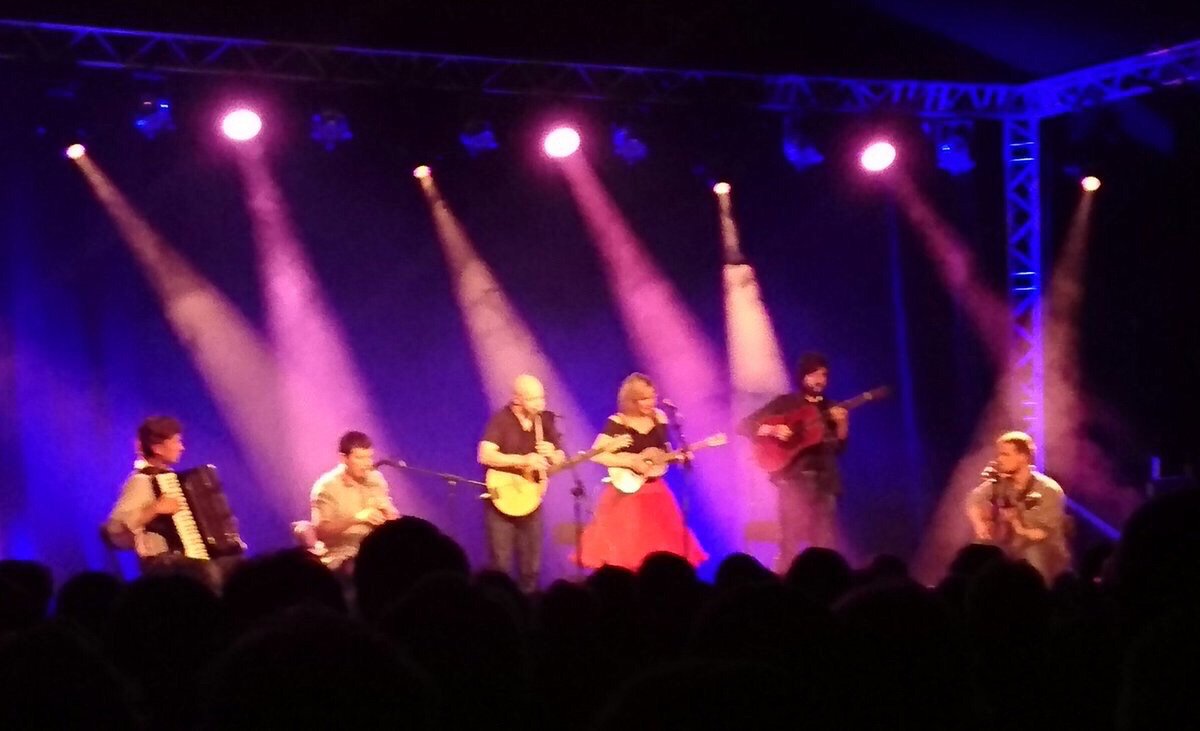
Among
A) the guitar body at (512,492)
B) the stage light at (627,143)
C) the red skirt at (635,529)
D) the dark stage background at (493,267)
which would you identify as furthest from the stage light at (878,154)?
the guitar body at (512,492)

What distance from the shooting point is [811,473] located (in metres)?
9.81

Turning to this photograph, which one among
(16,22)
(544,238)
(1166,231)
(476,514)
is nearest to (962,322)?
(1166,231)

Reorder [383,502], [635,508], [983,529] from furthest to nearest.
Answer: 1. [635,508]
2. [383,502]
3. [983,529]

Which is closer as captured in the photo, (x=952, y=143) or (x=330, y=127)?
(x=330, y=127)

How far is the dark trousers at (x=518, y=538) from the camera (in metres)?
9.72

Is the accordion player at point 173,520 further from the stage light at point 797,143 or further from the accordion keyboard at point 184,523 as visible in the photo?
the stage light at point 797,143

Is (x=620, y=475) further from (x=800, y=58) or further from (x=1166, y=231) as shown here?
(x=1166, y=231)

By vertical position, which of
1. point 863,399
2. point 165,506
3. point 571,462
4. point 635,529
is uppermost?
point 863,399

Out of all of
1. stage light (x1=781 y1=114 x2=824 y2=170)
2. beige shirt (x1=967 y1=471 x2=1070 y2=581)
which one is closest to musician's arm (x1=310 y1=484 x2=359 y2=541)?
beige shirt (x1=967 y1=471 x2=1070 y2=581)

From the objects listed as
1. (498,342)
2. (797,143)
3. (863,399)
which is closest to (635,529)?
(863,399)

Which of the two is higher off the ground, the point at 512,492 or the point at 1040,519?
the point at 512,492

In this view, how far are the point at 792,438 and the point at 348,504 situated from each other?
322 centimetres

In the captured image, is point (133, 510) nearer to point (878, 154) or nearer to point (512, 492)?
point (512, 492)

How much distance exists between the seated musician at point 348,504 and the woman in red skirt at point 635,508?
1621 mm
